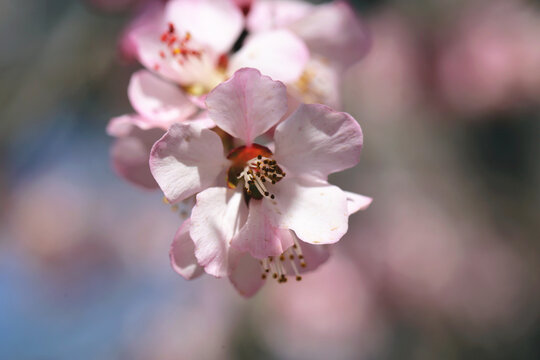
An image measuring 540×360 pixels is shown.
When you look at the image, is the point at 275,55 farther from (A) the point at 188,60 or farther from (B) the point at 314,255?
(B) the point at 314,255

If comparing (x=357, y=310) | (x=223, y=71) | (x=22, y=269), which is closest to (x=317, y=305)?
(x=357, y=310)

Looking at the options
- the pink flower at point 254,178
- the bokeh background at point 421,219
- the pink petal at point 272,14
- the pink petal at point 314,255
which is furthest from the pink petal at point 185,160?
the bokeh background at point 421,219

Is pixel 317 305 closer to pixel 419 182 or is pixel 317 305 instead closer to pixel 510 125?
pixel 419 182

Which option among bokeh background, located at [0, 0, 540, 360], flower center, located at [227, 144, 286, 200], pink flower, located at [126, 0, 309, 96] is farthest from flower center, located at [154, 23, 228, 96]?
bokeh background, located at [0, 0, 540, 360]

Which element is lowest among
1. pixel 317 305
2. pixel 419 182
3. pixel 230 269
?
pixel 317 305

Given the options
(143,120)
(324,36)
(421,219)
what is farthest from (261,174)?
(421,219)
